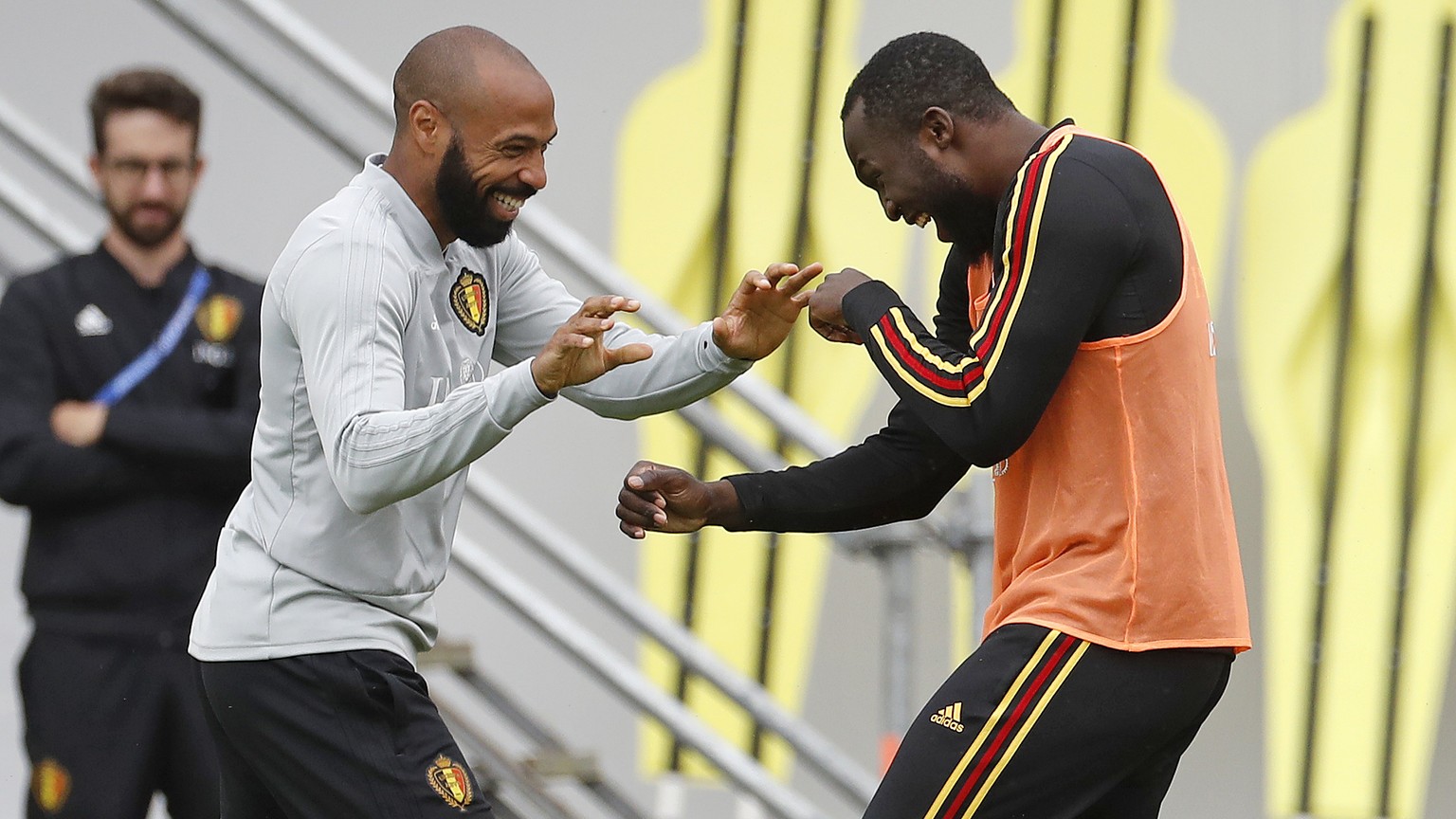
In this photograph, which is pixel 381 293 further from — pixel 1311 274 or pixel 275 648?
pixel 1311 274

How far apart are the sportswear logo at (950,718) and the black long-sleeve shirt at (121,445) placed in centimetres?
149

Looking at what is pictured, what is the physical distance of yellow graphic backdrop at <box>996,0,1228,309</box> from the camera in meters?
5.00

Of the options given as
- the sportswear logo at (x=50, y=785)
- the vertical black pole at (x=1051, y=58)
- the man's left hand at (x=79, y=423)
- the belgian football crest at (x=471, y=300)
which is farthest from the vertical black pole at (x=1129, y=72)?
the sportswear logo at (x=50, y=785)

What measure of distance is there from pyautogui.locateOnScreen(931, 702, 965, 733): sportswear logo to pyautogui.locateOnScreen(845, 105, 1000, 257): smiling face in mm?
671

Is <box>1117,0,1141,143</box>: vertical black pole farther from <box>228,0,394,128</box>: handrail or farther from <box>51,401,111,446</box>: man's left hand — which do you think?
<box>51,401,111,446</box>: man's left hand

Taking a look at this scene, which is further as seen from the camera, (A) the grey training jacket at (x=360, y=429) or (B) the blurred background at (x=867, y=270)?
(B) the blurred background at (x=867, y=270)

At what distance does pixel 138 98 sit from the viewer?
3436 millimetres

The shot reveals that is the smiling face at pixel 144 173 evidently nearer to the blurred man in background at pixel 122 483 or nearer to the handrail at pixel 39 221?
the blurred man in background at pixel 122 483

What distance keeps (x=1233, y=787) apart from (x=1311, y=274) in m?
1.59

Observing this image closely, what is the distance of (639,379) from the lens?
277 centimetres

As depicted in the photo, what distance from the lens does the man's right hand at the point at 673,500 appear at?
8.88 ft

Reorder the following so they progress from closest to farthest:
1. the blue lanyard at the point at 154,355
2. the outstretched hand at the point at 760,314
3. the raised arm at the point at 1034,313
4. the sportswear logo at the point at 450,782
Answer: the raised arm at the point at 1034,313 < the sportswear logo at the point at 450,782 < the outstretched hand at the point at 760,314 < the blue lanyard at the point at 154,355

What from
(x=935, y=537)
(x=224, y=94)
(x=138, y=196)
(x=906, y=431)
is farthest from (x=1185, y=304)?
(x=224, y=94)

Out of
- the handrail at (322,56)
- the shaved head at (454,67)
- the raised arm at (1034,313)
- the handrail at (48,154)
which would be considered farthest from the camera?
the handrail at (48,154)
